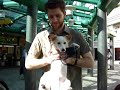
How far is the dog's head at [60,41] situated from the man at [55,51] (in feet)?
0.14

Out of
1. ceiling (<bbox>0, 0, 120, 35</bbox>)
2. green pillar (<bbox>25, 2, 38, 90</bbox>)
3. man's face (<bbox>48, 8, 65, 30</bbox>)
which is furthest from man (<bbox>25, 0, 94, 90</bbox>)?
green pillar (<bbox>25, 2, 38, 90</bbox>)

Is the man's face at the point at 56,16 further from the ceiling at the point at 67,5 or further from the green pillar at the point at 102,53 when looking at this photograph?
the green pillar at the point at 102,53

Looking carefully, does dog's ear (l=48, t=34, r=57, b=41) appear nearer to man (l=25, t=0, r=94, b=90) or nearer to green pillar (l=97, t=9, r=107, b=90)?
man (l=25, t=0, r=94, b=90)

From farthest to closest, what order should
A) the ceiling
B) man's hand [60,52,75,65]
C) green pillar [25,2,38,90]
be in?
the ceiling < green pillar [25,2,38,90] < man's hand [60,52,75,65]

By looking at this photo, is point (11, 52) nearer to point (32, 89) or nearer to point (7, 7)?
point (7, 7)

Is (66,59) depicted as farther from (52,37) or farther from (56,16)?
(56,16)

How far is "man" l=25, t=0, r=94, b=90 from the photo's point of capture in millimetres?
2484

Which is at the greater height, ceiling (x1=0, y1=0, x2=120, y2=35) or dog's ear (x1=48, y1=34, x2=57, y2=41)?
ceiling (x1=0, y1=0, x2=120, y2=35)

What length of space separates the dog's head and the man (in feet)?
0.14

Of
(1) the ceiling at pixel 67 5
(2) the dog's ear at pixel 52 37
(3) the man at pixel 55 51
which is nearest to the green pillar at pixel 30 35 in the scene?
(1) the ceiling at pixel 67 5

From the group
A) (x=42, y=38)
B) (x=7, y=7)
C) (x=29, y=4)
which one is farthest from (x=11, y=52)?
(x=42, y=38)

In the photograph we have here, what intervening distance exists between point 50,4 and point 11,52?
80.1 feet

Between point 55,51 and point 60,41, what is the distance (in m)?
0.10

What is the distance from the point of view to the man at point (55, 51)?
248 centimetres
